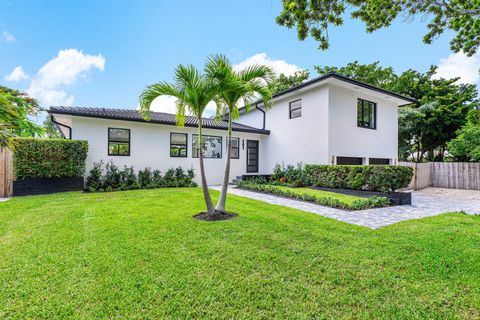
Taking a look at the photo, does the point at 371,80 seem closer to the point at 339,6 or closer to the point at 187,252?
the point at 339,6

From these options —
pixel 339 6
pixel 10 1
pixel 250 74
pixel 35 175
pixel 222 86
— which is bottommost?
pixel 35 175

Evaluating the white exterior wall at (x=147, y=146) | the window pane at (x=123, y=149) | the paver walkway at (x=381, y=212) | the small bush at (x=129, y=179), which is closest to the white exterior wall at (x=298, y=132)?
the white exterior wall at (x=147, y=146)

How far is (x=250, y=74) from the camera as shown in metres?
5.51

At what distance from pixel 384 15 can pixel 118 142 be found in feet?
34.9

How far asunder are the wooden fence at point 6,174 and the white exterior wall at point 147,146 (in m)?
2.16

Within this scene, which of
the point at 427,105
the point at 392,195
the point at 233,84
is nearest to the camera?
the point at 233,84

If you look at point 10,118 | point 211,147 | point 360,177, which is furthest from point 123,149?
point 360,177

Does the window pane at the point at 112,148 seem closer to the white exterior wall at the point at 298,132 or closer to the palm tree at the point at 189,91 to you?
the palm tree at the point at 189,91

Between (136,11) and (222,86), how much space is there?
26.8ft

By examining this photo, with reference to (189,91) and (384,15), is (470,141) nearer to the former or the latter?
(384,15)

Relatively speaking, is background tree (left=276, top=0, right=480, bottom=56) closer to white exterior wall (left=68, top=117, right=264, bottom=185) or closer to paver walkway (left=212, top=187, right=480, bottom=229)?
paver walkway (left=212, top=187, right=480, bottom=229)

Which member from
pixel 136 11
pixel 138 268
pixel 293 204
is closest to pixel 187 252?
pixel 138 268

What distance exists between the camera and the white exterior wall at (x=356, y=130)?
1107 cm

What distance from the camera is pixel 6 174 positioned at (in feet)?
27.0
